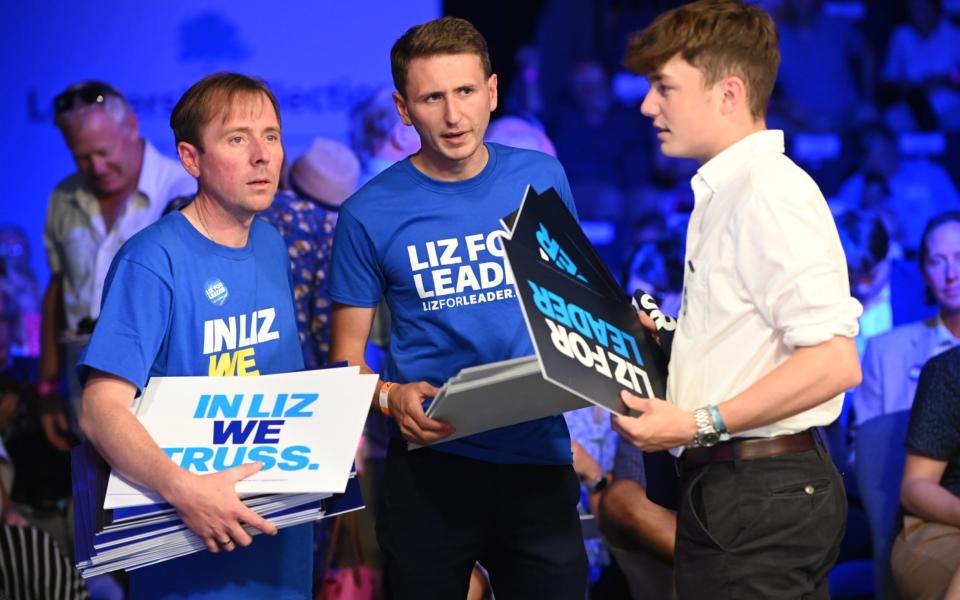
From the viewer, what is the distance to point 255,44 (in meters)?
5.23

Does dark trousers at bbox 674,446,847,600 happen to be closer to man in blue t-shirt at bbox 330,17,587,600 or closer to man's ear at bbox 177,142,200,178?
man in blue t-shirt at bbox 330,17,587,600

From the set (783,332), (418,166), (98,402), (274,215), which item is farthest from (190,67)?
(783,332)

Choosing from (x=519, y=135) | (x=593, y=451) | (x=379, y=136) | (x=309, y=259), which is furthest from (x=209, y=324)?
(x=379, y=136)

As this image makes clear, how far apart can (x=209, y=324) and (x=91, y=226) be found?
2.97 m

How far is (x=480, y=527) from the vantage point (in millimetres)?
2383

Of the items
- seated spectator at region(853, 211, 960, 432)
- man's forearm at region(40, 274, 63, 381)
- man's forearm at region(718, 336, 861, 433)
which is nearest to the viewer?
man's forearm at region(718, 336, 861, 433)

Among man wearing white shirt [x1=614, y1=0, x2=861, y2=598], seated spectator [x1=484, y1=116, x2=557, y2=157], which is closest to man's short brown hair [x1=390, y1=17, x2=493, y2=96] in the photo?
man wearing white shirt [x1=614, y1=0, x2=861, y2=598]

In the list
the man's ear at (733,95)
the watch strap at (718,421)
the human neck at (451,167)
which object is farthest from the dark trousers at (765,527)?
the human neck at (451,167)

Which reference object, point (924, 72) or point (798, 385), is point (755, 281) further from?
point (924, 72)

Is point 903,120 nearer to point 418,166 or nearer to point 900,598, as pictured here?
point 900,598

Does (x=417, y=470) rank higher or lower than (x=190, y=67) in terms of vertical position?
lower

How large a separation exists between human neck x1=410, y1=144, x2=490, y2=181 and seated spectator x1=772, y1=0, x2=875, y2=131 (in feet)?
14.3

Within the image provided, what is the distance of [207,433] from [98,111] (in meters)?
3.29

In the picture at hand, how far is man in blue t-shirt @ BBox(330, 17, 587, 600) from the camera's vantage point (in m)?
2.34
